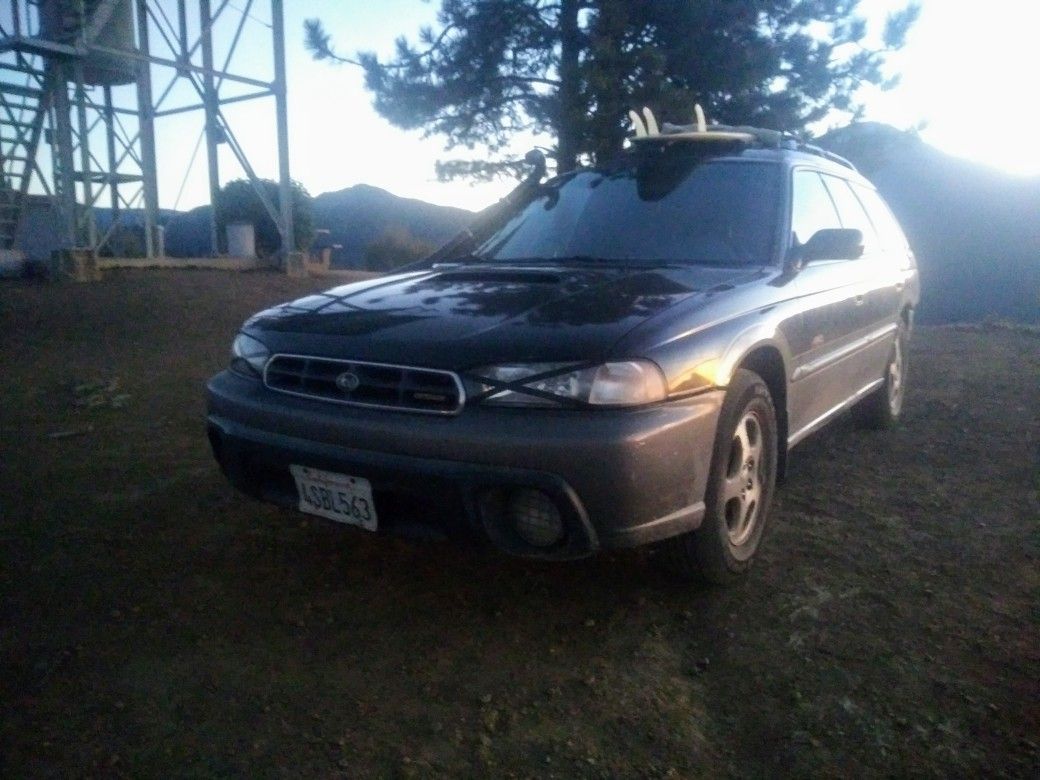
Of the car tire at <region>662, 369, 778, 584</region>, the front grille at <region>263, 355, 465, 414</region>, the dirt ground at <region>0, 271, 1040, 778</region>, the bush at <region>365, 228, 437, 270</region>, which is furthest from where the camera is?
the bush at <region>365, 228, 437, 270</region>

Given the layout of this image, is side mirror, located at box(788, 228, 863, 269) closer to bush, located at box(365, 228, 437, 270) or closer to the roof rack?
the roof rack

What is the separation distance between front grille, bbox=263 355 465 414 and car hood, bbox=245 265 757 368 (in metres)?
0.03

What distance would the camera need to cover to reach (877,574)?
341cm

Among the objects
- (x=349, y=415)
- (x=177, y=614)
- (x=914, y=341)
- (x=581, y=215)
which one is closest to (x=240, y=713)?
(x=177, y=614)

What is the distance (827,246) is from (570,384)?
169 cm

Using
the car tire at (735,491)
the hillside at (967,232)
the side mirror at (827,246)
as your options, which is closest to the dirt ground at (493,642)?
the car tire at (735,491)

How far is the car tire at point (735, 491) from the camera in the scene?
2953 millimetres

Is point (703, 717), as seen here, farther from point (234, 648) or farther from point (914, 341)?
point (914, 341)

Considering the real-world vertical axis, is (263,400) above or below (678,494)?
above

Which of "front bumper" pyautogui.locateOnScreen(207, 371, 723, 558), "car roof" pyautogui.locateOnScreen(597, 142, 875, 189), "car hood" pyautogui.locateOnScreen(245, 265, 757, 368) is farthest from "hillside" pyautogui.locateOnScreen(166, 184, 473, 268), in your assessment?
"front bumper" pyautogui.locateOnScreen(207, 371, 723, 558)

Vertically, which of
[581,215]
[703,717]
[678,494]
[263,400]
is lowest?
[703,717]

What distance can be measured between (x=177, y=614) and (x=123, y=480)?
1.57 metres

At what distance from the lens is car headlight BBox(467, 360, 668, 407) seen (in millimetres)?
2611

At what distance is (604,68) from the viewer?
9.37 metres
